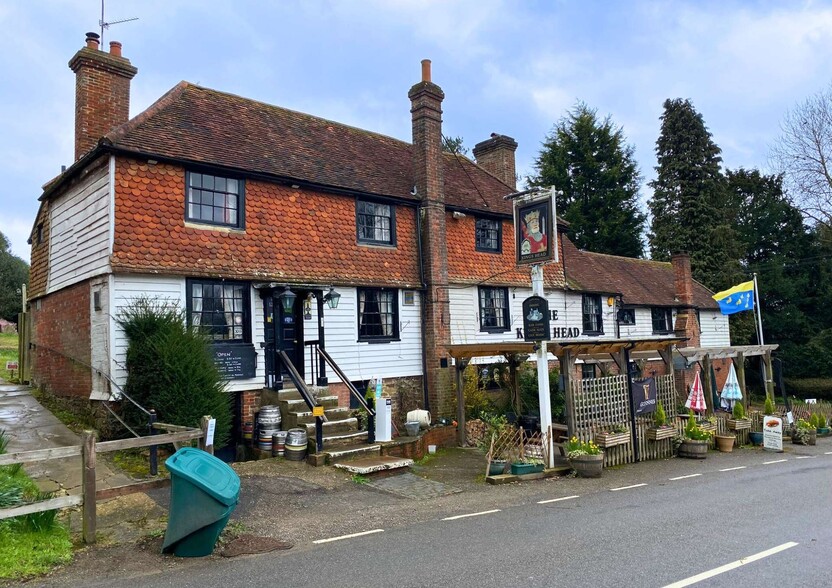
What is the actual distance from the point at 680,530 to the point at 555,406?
1214 cm

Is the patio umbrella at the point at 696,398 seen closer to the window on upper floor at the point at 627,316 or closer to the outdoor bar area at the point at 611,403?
the outdoor bar area at the point at 611,403

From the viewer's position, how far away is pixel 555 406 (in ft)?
63.8

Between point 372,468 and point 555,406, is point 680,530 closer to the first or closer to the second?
point 372,468

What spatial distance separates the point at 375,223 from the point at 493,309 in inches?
196

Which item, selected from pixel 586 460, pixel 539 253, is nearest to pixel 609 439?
pixel 586 460

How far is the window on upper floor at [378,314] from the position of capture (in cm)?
1568

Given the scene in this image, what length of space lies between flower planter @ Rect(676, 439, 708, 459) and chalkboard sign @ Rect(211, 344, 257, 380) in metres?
10.4

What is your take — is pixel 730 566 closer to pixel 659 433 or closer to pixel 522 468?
pixel 522 468

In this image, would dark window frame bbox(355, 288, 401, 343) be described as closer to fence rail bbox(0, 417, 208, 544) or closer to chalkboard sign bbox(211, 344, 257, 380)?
chalkboard sign bbox(211, 344, 257, 380)

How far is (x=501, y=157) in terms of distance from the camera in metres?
22.4

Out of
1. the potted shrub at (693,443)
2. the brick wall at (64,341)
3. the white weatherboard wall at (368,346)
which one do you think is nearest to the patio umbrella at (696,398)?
the potted shrub at (693,443)

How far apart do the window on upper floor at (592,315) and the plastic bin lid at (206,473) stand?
18.9m

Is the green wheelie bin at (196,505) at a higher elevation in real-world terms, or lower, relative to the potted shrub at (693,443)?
higher

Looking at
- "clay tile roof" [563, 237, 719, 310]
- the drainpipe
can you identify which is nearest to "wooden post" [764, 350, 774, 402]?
"clay tile roof" [563, 237, 719, 310]
